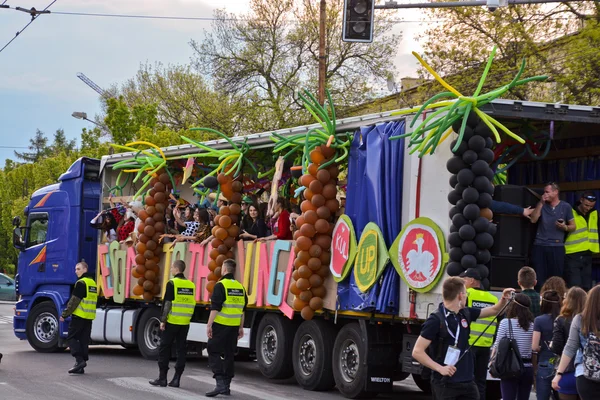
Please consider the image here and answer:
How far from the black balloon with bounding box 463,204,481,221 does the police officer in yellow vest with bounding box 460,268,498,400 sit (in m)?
0.58

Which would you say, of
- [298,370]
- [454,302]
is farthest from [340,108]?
[454,302]

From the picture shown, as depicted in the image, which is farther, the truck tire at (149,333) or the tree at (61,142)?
the tree at (61,142)

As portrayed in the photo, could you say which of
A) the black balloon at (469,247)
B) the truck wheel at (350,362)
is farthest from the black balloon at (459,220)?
the truck wheel at (350,362)

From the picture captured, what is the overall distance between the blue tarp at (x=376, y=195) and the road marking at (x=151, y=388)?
2.29m

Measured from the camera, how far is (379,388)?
12.1 m

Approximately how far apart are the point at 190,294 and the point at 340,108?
2551cm

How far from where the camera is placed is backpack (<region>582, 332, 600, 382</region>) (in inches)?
277

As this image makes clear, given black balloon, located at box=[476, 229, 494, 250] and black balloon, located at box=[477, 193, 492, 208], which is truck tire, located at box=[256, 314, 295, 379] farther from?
black balloon, located at box=[477, 193, 492, 208]

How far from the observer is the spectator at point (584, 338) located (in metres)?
7.05

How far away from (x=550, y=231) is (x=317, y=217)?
3.24 metres

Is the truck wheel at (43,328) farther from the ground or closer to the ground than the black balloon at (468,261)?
closer to the ground

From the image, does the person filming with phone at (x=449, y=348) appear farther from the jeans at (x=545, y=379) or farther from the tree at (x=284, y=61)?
the tree at (x=284, y=61)

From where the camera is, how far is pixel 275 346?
46.8 ft

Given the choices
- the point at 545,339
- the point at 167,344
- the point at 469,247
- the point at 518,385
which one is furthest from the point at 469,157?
the point at 167,344
